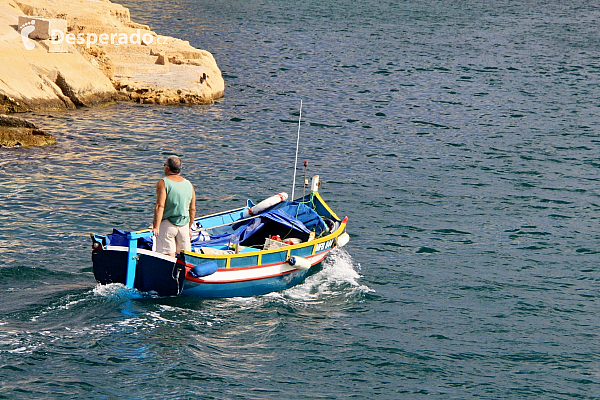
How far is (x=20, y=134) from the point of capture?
78.4ft

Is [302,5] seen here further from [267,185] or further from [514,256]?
[514,256]

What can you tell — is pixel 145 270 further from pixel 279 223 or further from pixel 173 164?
pixel 279 223

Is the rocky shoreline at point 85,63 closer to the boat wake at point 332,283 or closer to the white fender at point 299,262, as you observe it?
the boat wake at point 332,283

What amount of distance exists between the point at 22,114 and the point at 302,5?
142 ft

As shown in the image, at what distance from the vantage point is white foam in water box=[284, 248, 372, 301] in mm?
15758

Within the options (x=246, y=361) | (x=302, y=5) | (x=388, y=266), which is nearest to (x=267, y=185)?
(x=388, y=266)

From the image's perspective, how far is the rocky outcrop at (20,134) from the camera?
2369 centimetres

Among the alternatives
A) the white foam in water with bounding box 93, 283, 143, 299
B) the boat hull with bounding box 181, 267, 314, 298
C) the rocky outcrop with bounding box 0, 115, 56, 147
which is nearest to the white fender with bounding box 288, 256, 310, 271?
the boat hull with bounding box 181, 267, 314, 298

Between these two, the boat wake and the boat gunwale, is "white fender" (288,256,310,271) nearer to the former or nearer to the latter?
the boat gunwale

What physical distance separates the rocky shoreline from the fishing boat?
10405 millimetres

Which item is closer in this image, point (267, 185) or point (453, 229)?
point (453, 229)

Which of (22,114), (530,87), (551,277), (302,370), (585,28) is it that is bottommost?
(302,370)

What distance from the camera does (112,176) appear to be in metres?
22.4

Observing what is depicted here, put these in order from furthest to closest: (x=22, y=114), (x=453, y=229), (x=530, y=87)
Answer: (x=530, y=87)
(x=22, y=114)
(x=453, y=229)
